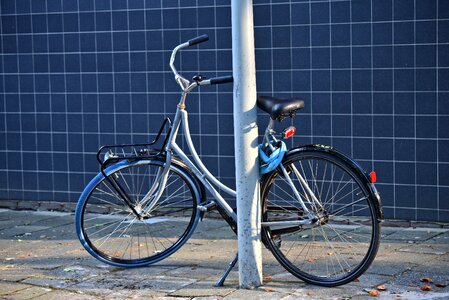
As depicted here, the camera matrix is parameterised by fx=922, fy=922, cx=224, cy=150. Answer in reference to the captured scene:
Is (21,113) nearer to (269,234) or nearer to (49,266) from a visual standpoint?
(49,266)

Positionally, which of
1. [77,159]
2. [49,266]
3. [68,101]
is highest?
[68,101]

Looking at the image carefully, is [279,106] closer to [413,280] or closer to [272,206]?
[272,206]

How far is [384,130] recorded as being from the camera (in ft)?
26.5

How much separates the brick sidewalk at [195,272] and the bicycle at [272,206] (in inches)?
5.5

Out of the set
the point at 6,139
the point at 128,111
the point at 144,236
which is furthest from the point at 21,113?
the point at 144,236

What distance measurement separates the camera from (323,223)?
595 centimetres

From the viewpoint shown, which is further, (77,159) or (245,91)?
(77,159)

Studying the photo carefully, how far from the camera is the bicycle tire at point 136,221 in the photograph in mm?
6590

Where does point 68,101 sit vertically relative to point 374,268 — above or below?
above

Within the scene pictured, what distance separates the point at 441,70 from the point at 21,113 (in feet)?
14.2

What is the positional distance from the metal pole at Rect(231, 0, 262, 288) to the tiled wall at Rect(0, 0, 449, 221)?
8.07 feet

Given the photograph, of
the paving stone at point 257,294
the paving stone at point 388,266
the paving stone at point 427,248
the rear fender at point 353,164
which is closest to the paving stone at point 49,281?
the paving stone at point 257,294

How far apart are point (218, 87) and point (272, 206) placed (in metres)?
2.76

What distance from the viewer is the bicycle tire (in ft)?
21.6
